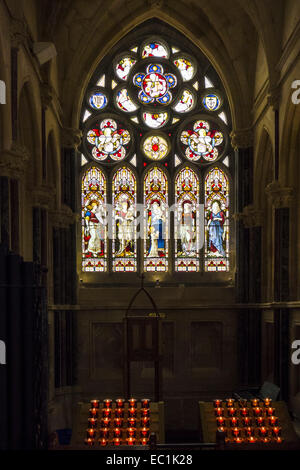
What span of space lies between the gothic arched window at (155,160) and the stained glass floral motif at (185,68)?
0.03 meters

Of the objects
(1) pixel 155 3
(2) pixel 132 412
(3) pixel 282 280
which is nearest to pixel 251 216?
(3) pixel 282 280

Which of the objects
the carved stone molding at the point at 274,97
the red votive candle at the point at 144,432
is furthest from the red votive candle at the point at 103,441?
the carved stone molding at the point at 274,97

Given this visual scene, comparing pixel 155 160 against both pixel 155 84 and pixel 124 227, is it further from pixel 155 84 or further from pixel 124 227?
pixel 155 84

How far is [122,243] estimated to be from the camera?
18000mm

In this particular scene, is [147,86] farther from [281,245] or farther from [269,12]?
[281,245]

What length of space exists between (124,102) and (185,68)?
2.28 metres

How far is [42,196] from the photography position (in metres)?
14.3

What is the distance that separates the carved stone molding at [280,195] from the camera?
45.7 ft

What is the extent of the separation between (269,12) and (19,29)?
21.7 ft

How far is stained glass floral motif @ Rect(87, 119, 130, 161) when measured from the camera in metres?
18.4

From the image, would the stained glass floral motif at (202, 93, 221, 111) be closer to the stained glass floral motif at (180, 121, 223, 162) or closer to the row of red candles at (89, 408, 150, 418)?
the stained glass floral motif at (180, 121, 223, 162)

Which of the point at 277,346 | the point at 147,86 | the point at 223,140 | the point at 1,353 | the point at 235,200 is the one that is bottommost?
the point at 277,346

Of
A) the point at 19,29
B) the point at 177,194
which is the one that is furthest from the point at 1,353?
the point at 177,194
